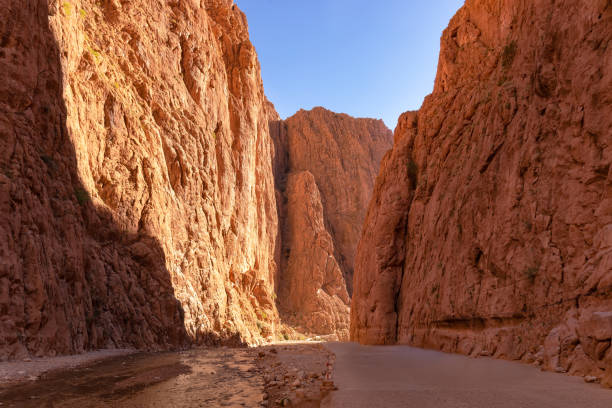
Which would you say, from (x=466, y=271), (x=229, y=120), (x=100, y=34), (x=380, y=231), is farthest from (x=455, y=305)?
(x=229, y=120)

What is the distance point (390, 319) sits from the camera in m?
20.2

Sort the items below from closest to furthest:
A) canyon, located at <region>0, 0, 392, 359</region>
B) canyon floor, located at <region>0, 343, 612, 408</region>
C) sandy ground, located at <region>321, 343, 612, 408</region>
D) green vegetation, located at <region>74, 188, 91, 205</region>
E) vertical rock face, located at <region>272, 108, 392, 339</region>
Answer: sandy ground, located at <region>321, 343, 612, 408</region>, canyon floor, located at <region>0, 343, 612, 408</region>, canyon, located at <region>0, 0, 392, 359</region>, green vegetation, located at <region>74, 188, 91, 205</region>, vertical rock face, located at <region>272, 108, 392, 339</region>

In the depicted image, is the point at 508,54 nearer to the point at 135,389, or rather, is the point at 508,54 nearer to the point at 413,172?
the point at 413,172

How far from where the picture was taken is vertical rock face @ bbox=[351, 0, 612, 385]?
798 cm

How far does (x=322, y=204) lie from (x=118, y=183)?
172 feet

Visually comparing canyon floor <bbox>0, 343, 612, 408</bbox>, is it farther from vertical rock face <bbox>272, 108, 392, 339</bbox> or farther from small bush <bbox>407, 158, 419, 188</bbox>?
vertical rock face <bbox>272, 108, 392, 339</bbox>

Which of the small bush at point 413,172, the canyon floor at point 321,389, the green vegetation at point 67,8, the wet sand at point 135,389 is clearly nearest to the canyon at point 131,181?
the green vegetation at point 67,8

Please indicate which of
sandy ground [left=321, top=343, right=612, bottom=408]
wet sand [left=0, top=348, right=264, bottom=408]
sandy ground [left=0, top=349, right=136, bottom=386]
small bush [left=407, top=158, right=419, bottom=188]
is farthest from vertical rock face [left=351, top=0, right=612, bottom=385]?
sandy ground [left=0, top=349, right=136, bottom=386]

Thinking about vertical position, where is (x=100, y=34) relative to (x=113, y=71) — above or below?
above

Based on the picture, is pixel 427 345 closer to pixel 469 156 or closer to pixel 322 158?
pixel 469 156

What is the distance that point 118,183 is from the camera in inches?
792

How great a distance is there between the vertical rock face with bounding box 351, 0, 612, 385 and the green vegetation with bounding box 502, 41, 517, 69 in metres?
0.04

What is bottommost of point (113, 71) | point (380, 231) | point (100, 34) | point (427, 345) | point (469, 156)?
point (427, 345)

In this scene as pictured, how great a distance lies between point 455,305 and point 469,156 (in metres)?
5.44
